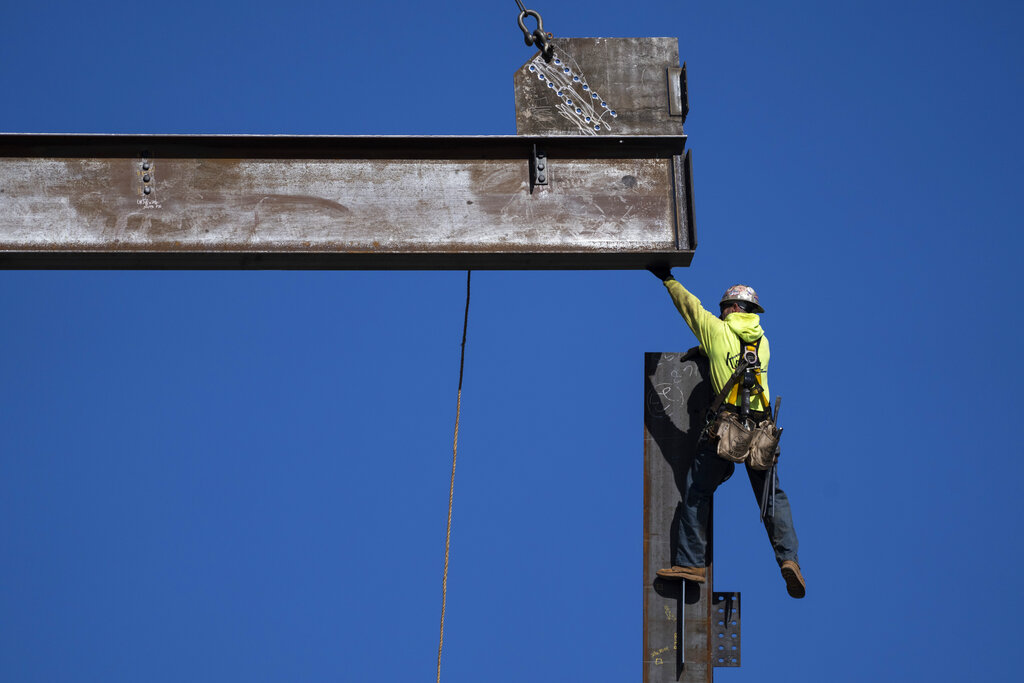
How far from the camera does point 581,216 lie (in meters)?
9.34

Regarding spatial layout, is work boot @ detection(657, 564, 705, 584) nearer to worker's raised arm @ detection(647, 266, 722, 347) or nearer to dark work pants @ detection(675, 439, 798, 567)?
dark work pants @ detection(675, 439, 798, 567)

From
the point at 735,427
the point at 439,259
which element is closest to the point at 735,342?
the point at 735,427

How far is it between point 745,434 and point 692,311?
884mm

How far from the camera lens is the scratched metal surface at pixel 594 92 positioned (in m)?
9.50

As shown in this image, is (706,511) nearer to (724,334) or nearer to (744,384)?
(744,384)

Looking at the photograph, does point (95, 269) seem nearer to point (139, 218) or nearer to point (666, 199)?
point (139, 218)

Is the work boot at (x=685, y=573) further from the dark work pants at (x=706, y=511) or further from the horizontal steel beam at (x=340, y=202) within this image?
the horizontal steel beam at (x=340, y=202)

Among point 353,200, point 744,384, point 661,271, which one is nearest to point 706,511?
point 744,384

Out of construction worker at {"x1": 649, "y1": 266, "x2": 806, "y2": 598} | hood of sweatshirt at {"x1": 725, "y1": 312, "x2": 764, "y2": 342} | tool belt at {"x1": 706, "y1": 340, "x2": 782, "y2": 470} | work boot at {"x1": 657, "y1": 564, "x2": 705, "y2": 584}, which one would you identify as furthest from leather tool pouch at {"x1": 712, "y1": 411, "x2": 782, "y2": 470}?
work boot at {"x1": 657, "y1": 564, "x2": 705, "y2": 584}

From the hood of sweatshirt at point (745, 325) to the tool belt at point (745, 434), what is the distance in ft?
0.25

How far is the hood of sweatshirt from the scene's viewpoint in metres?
9.74

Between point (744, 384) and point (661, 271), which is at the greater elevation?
point (661, 271)

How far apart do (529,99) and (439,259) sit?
121cm

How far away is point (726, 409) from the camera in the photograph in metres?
9.84
